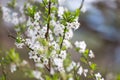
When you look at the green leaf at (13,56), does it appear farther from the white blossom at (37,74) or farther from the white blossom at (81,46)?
the white blossom at (81,46)

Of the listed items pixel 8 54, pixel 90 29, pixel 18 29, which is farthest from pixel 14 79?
pixel 8 54

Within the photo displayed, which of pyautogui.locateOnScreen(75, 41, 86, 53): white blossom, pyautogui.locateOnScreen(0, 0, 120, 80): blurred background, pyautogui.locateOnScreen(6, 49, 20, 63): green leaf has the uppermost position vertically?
pyautogui.locateOnScreen(0, 0, 120, 80): blurred background

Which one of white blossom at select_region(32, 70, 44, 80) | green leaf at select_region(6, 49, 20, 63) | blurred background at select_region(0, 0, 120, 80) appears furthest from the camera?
blurred background at select_region(0, 0, 120, 80)

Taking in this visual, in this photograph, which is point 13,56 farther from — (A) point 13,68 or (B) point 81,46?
(B) point 81,46

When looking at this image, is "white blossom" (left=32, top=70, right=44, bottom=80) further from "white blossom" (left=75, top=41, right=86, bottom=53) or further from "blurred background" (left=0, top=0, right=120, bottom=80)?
"blurred background" (left=0, top=0, right=120, bottom=80)

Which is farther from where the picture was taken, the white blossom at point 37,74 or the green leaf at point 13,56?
the white blossom at point 37,74

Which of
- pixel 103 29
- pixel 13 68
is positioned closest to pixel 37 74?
pixel 13 68

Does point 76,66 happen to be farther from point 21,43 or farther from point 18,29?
point 18,29

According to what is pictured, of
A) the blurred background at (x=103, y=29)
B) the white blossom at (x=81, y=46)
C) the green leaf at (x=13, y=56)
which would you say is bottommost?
the green leaf at (x=13, y=56)

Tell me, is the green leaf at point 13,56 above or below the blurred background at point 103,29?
below

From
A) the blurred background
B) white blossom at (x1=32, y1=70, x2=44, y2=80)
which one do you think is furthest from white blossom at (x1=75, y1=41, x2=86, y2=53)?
the blurred background

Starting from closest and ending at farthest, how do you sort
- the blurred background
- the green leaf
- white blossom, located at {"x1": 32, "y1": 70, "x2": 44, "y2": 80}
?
the green leaf, white blossom, located at {"x1": 32, "y1": 70, "x2": 44, "y2": 80}, the blurred background

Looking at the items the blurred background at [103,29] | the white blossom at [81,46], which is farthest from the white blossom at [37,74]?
the blurred background at [103,29]
